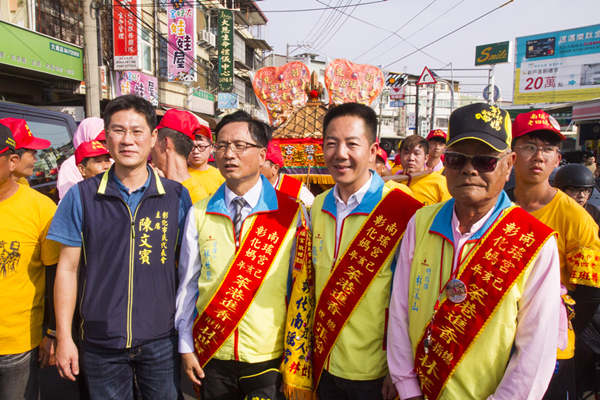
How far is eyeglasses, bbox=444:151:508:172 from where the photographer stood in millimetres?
1538

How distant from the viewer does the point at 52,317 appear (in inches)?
84.1

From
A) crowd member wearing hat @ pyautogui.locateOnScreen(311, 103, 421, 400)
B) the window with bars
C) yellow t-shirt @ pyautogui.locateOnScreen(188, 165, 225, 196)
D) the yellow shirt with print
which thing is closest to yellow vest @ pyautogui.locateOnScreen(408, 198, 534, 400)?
crowd member wearing hat @ pyautogui.locateOnScreen(311, 103, 421, 400)

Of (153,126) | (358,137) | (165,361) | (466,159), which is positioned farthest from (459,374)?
(153,126)

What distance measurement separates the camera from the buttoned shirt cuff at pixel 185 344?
201cm

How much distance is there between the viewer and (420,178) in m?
3.88

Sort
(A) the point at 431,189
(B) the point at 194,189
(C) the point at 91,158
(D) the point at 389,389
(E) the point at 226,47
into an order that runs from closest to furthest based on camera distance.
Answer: (D) the point at 389,389 < (B) the point at 194,189 < (C) the point at 91,158 < (A) the point at 431,189 < (E) the point at 226,47

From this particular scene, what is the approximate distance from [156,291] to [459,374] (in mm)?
1527

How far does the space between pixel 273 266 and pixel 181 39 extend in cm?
1327

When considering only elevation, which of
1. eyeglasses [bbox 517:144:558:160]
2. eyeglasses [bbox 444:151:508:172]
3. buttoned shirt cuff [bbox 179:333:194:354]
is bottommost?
buttoned shirt cuff [bbox 179:333:194:354]

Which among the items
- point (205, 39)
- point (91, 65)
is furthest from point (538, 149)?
point (205, 39)

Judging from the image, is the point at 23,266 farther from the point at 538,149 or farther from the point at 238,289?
the point at 538,149

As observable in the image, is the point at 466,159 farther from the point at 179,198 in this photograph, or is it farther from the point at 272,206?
the point at 179,198

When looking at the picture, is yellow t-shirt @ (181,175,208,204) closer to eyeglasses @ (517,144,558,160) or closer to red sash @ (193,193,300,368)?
red sash @ (193,193,300,368)

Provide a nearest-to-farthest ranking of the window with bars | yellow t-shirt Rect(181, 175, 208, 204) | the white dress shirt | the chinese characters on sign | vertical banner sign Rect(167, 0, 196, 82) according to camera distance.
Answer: the white dress shirt < yellow t-shirt Rect(181, 175, 208, 204) < the window with bars < the chinese characters on sign < vertical banner sign Rect(167, 0, 196, 82)
